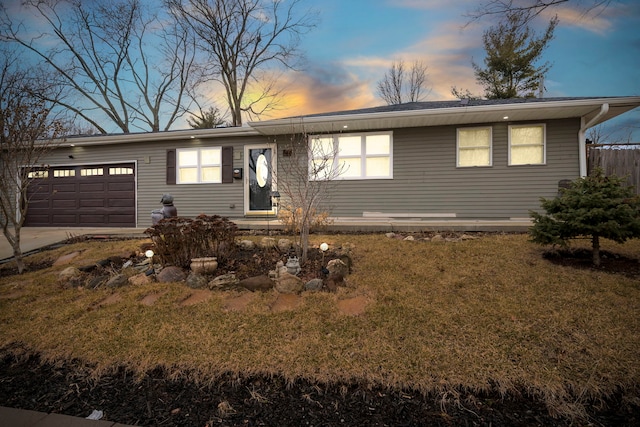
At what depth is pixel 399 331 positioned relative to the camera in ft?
8.82

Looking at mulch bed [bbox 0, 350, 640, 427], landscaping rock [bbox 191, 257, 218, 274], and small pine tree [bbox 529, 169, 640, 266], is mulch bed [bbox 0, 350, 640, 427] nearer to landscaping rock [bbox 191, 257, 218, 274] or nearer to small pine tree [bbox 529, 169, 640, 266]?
landscaping rock [bbox 191, 257, 218, 274]

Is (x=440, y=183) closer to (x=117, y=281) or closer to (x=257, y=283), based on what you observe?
(x=257, y=283)

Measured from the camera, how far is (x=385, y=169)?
8719 millimetres

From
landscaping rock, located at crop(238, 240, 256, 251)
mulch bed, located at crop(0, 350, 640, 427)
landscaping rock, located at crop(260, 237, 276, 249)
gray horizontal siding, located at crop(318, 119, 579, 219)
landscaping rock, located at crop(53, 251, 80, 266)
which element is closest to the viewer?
mulch bed, located at crop(0, 350, 640, 427)

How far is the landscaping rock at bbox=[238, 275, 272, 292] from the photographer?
3611mm

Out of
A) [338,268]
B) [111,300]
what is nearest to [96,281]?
[111,300]

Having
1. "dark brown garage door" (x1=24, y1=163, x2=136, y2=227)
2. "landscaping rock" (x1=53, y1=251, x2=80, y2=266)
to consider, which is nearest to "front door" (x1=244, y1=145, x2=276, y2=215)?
"dark brown garage door" (x1=24, y1=163, x2=136, y2=227)

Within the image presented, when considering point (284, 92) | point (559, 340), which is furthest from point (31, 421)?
point (284, 92)

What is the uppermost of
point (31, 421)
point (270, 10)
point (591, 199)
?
point (270, 10)

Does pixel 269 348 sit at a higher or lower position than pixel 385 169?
lower

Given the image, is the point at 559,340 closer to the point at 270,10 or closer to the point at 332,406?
the point at 332,406

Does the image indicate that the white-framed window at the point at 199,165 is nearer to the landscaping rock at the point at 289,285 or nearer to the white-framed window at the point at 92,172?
the white-framed window at the point at 92,172

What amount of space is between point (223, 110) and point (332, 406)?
1955 centimetres

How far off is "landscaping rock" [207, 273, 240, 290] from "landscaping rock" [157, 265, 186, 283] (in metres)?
0.50
